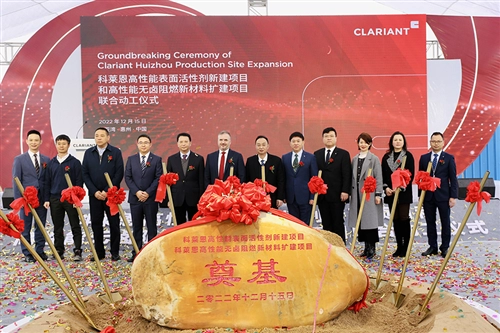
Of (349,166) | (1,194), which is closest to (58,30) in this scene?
(1,194)

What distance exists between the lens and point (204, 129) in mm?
6141

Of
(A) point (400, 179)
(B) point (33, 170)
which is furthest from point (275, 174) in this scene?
(B) point (33, 170)

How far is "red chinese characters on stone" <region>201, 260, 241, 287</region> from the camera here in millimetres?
2342

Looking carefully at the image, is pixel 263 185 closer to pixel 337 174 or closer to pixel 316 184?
pixel 316 184

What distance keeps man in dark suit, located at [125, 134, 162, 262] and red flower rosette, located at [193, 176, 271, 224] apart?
82.5 inches

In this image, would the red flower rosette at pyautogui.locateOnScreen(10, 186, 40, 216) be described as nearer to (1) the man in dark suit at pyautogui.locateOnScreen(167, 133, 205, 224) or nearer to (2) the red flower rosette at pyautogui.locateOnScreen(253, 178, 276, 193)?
(2) the red flower rosette at pyautogui.locateOnScreen(253, 178, 276, 193)

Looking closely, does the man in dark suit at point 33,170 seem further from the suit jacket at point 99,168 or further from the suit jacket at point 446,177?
the suit jacket at point 446,177

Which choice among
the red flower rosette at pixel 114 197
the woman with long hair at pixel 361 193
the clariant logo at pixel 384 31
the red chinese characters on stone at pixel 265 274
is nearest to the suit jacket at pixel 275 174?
the woman with long hair at pixel 361 193

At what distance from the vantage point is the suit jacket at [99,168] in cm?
449

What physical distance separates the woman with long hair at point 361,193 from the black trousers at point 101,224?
237 centimetres

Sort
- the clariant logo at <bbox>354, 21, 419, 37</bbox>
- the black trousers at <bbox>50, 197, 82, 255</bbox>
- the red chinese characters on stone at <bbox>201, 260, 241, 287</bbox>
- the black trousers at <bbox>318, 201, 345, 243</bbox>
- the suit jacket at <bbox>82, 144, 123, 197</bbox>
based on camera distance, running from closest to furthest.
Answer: the red chinese characters on stone at <bbox>201, 260, 241, 287</bbox>
the black trousers at <bbox>318, 201, 345, 243</bbox>
the suit jacket at <bbox>82, 144, 123, 197</bbox>
the black trousers at <bbox>50, 197, 82, 255</bbox>
the clariant logo at <bbox>354, 21, 419, 37</bbox>

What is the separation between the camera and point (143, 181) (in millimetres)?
4438

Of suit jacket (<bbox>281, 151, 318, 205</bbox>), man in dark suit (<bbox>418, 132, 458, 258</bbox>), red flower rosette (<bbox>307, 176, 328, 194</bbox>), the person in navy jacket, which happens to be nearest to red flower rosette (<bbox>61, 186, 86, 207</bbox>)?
red flower rosette (<bbox>307, 176, 328, 194</bbox>)

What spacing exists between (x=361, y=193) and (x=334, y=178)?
0.97 feet
